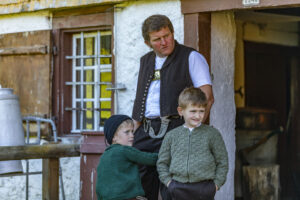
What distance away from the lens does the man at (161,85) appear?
15.1 ft

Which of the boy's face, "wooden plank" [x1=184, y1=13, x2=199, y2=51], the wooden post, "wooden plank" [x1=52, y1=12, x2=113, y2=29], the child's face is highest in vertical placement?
"wooden plank" [x1=52, y1=12, x2=113, y2=29]

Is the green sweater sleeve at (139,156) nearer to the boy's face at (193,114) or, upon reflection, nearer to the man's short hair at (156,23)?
the boy's face at (193,114)

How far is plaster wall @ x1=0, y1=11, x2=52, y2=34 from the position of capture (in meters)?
7.36

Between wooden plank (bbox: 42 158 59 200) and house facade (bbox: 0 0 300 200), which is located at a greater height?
house facade (bbox: 0 0 300 200)

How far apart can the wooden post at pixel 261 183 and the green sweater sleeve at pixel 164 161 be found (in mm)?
2995

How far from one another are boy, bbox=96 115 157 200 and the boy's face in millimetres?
394

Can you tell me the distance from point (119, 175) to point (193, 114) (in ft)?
2.09

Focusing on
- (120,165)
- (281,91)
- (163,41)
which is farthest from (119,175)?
(281,91)

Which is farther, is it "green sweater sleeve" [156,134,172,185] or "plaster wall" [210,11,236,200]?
"plaster wall" [210,11,236,200]

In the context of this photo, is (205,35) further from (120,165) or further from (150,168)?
(120,165)

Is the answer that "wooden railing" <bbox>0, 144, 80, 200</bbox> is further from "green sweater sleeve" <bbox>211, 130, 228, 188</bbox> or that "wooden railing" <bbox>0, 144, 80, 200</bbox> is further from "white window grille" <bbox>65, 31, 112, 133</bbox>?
"green sweater sleeve" <bbox>211, 130, 228, 188</bbox>

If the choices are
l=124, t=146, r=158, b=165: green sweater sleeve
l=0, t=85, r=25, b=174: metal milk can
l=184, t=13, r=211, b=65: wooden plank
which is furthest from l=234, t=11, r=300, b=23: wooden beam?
l=124, t=146, r=158, b=165: green sweater sleeve

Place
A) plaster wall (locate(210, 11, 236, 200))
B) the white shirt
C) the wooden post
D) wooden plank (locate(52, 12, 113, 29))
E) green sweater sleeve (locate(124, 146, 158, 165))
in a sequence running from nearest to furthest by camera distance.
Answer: green sweater sleeve (locate(124, 146, 158, 165)) < the white shirt < plaster wall (locate(210, 11, 236, 200)) < wooden plank (locate(52, 12, 113, 29)) < the wooden post

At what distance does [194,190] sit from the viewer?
164 inches
